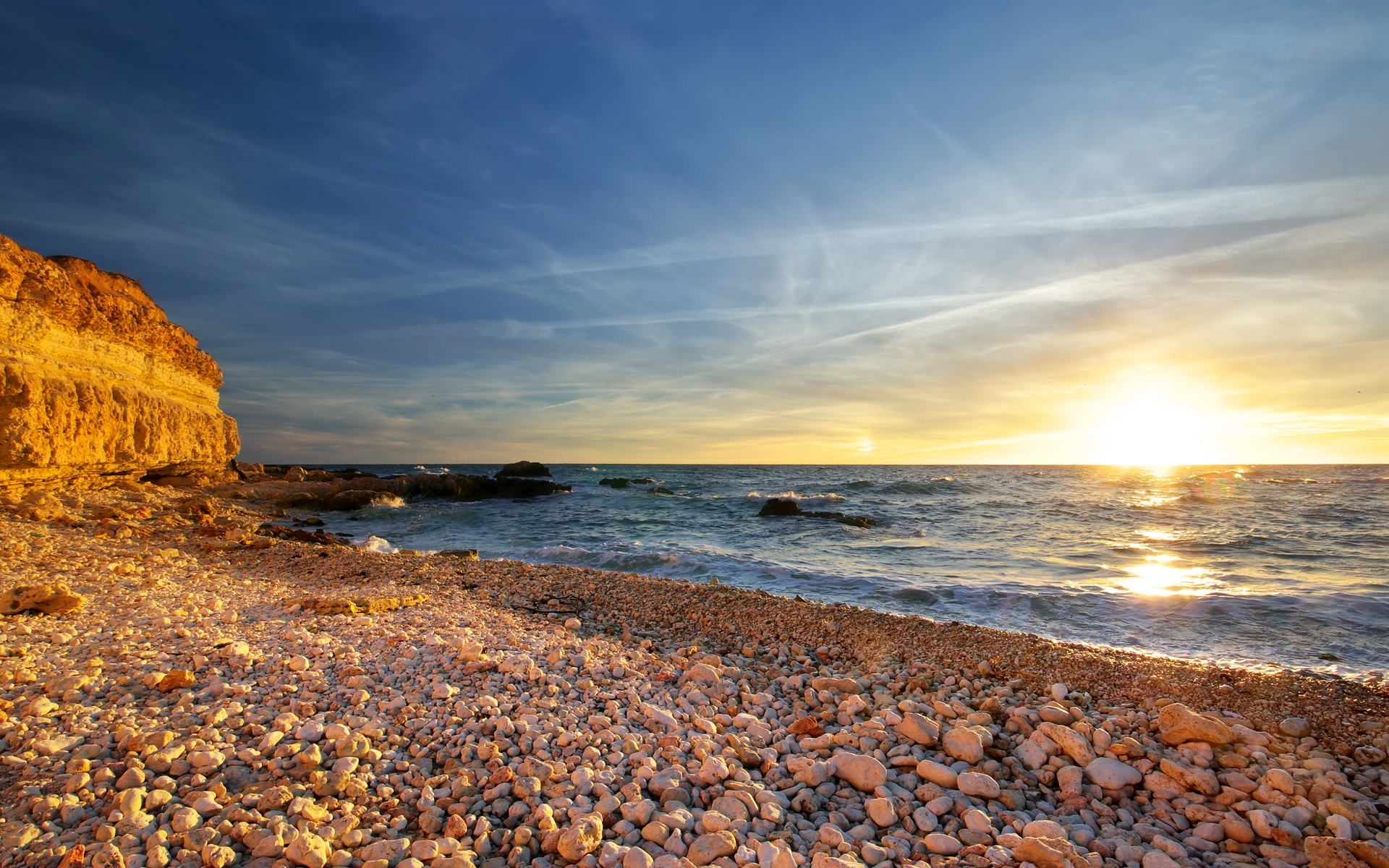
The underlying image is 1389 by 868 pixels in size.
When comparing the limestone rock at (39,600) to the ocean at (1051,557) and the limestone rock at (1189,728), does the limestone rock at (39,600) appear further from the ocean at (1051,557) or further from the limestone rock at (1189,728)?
the limestone rock at (1189,728)

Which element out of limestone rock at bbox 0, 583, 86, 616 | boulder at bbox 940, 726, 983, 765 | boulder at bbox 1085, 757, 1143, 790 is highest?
limestone rock at bbox 0, 583, 86, 616

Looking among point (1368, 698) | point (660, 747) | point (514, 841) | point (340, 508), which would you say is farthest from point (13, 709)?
point (340, 508)

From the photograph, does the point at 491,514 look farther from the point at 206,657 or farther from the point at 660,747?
the point at 660,747

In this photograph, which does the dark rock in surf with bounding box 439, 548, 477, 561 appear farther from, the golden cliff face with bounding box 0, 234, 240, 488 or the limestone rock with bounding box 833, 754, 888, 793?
the limestone rock with bounding box 833, 754, 888, 793

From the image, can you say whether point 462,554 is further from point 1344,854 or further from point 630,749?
point 1344,854

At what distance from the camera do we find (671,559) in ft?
41.5

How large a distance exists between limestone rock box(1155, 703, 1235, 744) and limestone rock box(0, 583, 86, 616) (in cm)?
893

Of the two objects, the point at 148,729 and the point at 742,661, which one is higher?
the point at 148,729

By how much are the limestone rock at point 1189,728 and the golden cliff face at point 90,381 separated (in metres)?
18.1

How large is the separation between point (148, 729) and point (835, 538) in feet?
51.1

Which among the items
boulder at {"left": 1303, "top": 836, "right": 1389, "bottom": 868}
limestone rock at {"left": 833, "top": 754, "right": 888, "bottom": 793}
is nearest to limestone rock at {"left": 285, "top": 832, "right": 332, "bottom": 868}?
limestone rock at {"left": 833, "top": 754, "right": 888, "bottom": 793}

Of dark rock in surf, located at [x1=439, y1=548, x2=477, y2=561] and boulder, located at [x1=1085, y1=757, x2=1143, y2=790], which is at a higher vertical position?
boulder, located at [x1=1085, y1=757, x2=1143, y2=790]

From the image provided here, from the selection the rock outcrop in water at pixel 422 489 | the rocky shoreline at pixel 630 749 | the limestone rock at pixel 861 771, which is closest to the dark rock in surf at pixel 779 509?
the rock outcrop in water at pixel 422 489

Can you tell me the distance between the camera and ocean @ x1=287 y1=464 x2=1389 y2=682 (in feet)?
25.4
